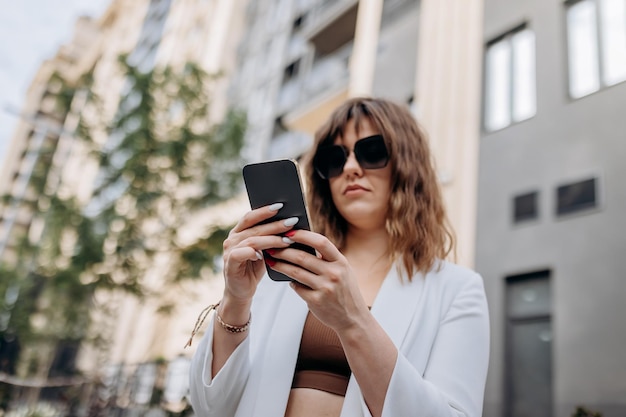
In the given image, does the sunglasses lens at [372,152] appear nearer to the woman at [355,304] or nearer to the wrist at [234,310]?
the woman at [355,304]

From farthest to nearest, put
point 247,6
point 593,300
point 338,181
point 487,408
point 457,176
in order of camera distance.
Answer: point 247,6 → point 457,176 → point 487,408 → point 593,300 → point 338,181

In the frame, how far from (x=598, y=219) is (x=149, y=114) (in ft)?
26.6

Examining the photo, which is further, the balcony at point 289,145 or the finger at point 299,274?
the balcony at point 289,145

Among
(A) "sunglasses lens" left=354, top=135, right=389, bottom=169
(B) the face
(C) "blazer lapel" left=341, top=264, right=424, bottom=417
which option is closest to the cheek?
(B) the face

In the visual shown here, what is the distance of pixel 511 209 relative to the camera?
430 cm

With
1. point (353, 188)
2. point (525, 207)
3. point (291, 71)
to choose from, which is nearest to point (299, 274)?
point (353, 188)

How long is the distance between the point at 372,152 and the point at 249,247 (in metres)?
0.77

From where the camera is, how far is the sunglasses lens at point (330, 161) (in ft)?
6.73

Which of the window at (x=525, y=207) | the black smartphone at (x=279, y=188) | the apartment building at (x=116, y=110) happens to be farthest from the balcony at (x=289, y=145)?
the black smartphone at (x=279, y=188)

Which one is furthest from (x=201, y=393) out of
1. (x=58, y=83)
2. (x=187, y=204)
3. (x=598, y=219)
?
(x=58, y=83)

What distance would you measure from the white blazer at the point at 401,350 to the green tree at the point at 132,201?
7.37 metres

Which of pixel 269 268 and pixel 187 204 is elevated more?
pixel 187 204

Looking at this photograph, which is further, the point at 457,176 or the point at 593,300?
the point at 457,176

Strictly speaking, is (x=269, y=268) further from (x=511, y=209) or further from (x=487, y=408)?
(x=511, y=209)
